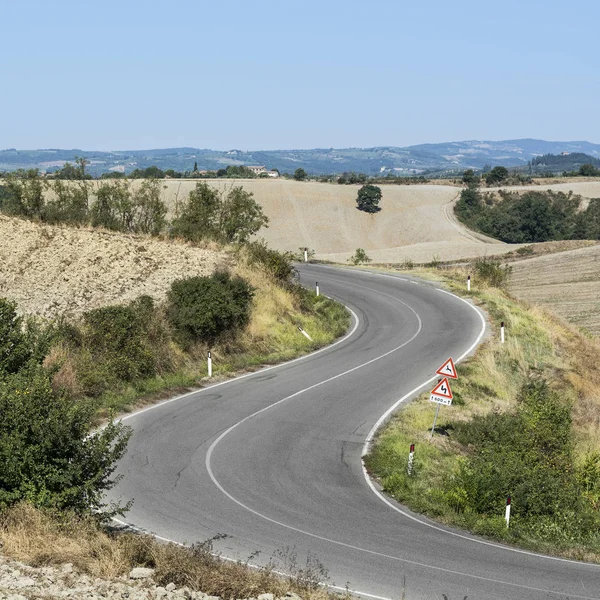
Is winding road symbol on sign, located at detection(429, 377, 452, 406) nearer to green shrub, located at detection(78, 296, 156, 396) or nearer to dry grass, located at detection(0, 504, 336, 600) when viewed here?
green shrub, located at detection(78, 296, 156, 396)

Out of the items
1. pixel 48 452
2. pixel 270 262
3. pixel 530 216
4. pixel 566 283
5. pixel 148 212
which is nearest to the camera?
pixel 48 452

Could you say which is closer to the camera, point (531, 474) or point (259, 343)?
point (531, 474)

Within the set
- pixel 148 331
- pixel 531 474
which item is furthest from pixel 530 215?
pixel 531 474

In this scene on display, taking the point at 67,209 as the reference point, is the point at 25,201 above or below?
above

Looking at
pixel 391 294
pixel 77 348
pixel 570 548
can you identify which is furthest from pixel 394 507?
pixel 391 294

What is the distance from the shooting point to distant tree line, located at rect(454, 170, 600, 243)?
115000mm

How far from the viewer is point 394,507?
660 inches

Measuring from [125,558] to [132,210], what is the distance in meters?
29.1

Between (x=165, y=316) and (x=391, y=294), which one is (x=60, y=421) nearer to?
(x=165, y=316)

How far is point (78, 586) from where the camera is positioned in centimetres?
1067

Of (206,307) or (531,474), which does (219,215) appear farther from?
(531,474)

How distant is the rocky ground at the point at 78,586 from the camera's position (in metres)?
10.3

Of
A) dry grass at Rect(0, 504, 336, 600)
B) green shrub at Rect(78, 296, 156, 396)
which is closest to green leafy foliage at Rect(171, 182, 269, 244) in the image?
green shrub at Rect(78, 296, 156, 396)

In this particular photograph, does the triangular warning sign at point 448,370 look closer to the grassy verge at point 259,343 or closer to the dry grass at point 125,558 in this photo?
the grassy verge at point 259,343
